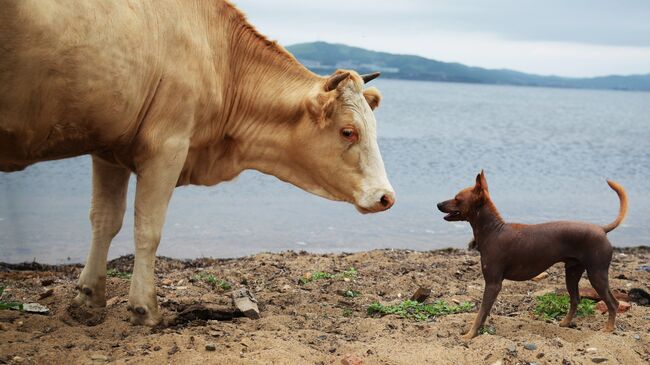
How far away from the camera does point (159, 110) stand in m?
6.54

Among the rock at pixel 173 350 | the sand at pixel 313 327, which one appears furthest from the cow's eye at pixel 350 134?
the rock at pixel 173 350

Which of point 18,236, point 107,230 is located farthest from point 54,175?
point 107,230

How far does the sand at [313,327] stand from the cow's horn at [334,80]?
1.97 meters

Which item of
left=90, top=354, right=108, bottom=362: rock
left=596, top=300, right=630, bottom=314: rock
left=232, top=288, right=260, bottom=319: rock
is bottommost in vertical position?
left=90, top=354, right=108, bottom=362: rock

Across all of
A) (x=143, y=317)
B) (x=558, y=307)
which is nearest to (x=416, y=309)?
(x=558, y=307)

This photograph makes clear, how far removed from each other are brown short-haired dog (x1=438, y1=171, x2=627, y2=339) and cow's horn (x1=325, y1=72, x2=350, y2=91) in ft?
4.31

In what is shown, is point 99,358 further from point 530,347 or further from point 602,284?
point 602,284

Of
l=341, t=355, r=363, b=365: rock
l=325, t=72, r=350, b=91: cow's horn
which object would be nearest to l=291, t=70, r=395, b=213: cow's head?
l=325, t=72, r=350, b=91: cow's horn

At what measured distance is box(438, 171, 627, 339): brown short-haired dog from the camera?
689cm

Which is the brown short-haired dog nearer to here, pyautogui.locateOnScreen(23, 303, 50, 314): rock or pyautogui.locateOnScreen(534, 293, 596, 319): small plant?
pyautogui.locateOnScreen(534, 293, 596, 319): small plant

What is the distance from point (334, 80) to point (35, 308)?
315 cm

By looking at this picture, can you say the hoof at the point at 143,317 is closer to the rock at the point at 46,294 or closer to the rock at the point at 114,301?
the rock at the point at 114,301

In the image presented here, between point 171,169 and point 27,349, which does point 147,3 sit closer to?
point 171,169

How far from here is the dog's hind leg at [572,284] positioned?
7113 mm
